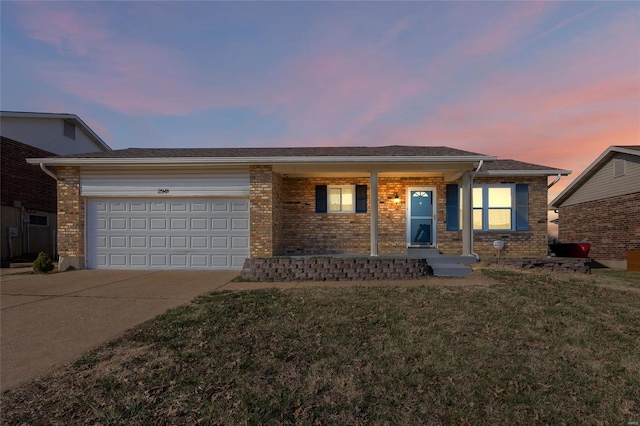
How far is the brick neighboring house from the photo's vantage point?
392 inches

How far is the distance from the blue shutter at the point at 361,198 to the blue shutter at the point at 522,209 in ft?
17.9

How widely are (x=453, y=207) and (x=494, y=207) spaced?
150cm

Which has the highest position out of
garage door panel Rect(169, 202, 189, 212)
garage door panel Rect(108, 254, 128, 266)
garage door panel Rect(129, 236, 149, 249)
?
garage door panel Rect(169, 202, 189, 212)

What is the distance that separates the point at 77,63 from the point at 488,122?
1577 cm

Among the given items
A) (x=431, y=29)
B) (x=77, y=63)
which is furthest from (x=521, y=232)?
(x=77, y=63)

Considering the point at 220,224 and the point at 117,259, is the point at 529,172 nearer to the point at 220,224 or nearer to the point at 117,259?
the point at 220,224

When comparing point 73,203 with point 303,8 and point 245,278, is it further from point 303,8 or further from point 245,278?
point 303,8

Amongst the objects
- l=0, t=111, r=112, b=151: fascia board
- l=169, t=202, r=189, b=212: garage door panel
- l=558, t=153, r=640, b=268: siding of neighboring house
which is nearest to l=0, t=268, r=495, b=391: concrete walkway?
l=169, t=202, r=189, b=212: garage door panel

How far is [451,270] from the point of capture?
8875 mm

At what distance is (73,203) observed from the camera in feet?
33.8

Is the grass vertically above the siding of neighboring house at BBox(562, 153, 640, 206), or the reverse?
the siding of neighboring house at BBox(562, 153, 640, 206)

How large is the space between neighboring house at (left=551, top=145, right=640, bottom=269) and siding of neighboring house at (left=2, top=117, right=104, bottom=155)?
25.9 metres

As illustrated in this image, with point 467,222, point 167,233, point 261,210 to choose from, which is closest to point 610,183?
point 467,222

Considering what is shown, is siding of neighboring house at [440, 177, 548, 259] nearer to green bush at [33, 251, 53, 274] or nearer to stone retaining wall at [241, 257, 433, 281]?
stone retaining wall at [241, 257, 433, 281]
